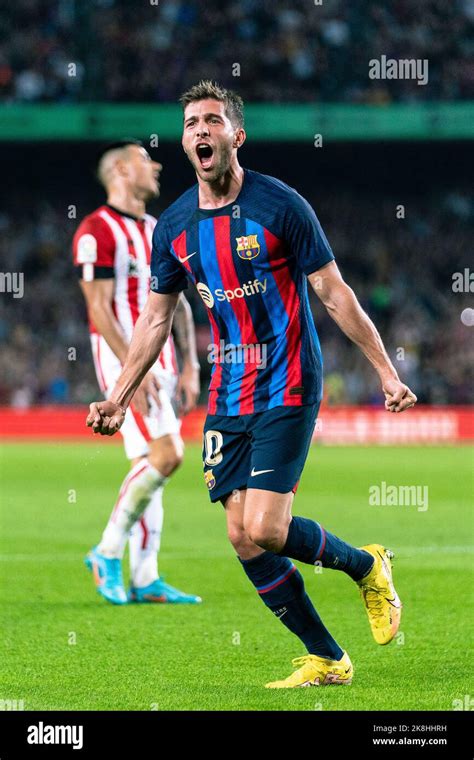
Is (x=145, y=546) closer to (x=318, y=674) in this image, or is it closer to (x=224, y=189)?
(x=318, y=674)

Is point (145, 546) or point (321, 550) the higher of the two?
point (321, 550)

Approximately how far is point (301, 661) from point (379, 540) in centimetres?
534

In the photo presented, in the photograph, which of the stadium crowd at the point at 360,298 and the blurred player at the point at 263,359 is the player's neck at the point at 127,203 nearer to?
the blurred player at the point at 263,359

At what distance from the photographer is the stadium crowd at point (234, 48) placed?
93.9 feet

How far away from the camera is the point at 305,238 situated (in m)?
5.23

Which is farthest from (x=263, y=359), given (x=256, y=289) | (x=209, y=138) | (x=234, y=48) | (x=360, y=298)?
(x=234, y=48)

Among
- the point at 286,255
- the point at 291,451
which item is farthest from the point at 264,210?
the point at 291,451

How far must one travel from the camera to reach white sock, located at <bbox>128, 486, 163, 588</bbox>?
7848 millimetres

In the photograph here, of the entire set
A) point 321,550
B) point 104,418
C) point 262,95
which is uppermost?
point 262,95

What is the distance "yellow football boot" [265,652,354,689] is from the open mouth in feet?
6.68

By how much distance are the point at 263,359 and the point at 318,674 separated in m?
1.30

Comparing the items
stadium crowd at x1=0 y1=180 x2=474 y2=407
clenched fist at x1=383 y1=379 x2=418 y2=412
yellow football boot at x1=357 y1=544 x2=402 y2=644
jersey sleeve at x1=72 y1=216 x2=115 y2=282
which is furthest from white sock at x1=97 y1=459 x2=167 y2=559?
stadium crowd at x1=0 y1=180 x2=474 y2=407

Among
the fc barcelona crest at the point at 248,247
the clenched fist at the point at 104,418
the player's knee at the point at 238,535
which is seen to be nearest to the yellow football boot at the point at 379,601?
the player's knee at the point at 238,535

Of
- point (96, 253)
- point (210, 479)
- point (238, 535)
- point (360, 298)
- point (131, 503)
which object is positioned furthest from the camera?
point (360, 298)
